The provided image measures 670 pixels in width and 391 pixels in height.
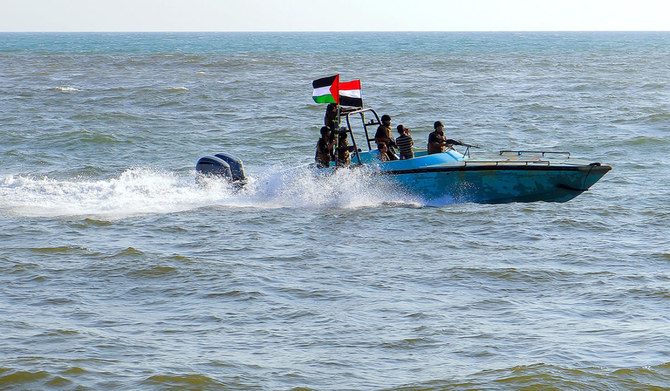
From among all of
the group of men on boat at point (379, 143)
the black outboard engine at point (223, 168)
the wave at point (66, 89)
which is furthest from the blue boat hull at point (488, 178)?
the wave at point (66, 89)

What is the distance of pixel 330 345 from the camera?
823cm

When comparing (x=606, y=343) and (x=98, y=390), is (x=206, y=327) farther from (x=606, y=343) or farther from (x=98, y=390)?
(x=606, y=343)

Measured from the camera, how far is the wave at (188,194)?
583 inches

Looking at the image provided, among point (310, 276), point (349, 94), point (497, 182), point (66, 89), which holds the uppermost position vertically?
point (349, 94)

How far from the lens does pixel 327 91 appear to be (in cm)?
1475

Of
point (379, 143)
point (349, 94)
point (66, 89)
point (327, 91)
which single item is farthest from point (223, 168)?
point (66, 89)

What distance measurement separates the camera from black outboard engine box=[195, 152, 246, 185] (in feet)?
51.0

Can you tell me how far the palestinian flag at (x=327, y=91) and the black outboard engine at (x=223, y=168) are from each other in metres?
2.11

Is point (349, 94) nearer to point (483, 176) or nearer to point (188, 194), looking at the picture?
point (483, 176)

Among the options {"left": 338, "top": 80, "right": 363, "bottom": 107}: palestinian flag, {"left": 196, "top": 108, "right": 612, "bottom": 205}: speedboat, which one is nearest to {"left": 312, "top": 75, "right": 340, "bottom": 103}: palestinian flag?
{"left": 338, "top": 80, "right": 363, "bottom": 107}: palestinian flag

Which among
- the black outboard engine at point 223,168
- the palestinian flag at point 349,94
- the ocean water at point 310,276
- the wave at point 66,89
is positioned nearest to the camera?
the ocean water at point 310,276

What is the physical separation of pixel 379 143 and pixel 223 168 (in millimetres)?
2903

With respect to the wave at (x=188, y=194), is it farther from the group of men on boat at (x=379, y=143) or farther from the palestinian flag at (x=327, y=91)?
the palestinian flag at (x=327, y=91)

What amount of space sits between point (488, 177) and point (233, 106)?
20.5 metres
